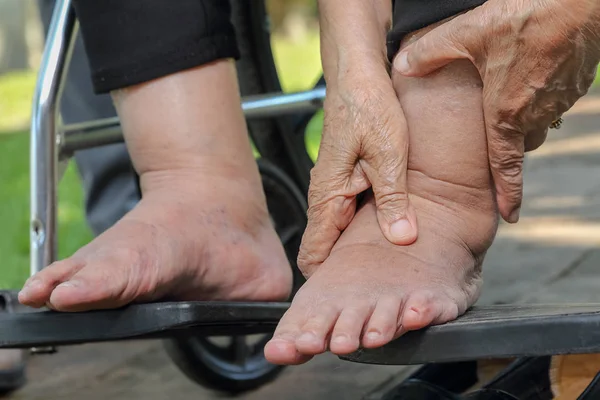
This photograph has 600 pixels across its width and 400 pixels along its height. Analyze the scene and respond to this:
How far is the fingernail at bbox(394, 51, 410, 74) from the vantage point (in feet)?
3.07

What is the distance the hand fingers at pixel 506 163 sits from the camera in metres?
0.91

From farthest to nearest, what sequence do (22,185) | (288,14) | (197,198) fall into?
(288,14), (22,185), (197,198)

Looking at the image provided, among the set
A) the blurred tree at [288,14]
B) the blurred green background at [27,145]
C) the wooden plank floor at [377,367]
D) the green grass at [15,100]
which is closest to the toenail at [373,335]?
the wooden plank floor at [377,367]

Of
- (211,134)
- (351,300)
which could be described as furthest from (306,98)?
(351,300)

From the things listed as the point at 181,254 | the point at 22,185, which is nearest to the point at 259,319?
the point at 181,254

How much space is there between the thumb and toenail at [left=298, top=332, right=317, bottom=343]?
0.30 metres

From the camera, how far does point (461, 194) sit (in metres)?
0.95

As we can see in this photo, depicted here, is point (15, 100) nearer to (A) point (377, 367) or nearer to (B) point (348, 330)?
(A) point (377, 367)

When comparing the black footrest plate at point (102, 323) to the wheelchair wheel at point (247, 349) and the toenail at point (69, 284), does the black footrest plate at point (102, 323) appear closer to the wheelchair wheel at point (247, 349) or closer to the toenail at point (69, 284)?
the toenail at point (69, 284)

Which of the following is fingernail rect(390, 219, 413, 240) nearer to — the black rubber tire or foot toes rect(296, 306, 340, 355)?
foot toes rect(296, 306, 340, 355)

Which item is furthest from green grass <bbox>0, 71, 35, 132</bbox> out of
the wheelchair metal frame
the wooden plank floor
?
the wheelchair metal frame

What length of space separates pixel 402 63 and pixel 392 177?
0.11 meters

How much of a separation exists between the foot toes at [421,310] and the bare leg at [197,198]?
31 cm

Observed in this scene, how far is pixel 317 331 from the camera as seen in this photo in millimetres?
789
